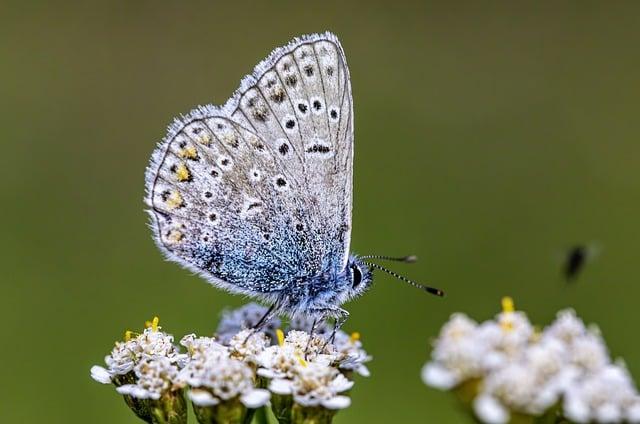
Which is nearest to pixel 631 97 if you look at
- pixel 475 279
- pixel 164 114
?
pixel 475 279

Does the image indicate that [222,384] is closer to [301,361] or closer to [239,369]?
[239,369]

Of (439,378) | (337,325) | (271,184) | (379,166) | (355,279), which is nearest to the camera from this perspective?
(439,378)

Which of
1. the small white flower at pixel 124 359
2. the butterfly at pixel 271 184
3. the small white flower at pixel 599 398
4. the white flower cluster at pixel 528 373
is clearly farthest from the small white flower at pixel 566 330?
the small white flower at pixel 124 359

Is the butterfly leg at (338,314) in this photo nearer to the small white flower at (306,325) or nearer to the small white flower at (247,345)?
the small white flower at (306,325)

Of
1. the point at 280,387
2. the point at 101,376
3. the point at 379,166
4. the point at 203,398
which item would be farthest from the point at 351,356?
the point at 379,166

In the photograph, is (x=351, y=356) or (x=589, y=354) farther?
(x=351, y=356)

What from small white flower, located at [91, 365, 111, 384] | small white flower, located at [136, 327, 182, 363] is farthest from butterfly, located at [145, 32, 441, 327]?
small white flower, located at [91, 365, 111, 384]

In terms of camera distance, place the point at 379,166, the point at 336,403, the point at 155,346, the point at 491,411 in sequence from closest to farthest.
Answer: the point at 491,411 → the point at 336,403 → the point at 155,346 → the point at 379,166
